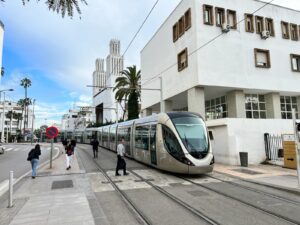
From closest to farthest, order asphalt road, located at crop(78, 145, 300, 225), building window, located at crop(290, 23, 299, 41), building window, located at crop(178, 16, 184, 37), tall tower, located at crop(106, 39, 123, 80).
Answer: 1. asphalt road, located at crop(78, 145, 300, 225)
2. building window, located at crop(178, 16, 184, 37)
3. building window, located at crop(290, 23, 299, 41)
4. tall tower, located at crop(106, 39, 123, 80)

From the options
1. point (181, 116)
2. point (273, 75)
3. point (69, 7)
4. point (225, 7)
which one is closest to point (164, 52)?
point (225, 7)

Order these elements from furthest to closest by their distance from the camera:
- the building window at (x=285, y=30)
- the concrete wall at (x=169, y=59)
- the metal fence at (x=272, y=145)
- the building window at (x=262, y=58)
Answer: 1. the building window at (x=285, y=30)
2. the building window at (x=262, y=58)
3. the concrete wall at (x=169, y=59)
4. the metal fence at (x=272, y=145)

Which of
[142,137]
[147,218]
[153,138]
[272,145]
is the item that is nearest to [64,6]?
[147,218]

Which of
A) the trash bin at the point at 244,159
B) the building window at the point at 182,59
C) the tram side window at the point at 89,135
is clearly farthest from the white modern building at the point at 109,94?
the trash bin at the point at 244,159

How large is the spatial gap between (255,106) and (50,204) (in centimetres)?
2351

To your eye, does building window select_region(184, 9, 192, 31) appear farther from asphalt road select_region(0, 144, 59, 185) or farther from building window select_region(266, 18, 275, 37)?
asphalt road select_region(0, 144, 59, 185)

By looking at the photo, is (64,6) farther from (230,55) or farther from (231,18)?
(231,18)

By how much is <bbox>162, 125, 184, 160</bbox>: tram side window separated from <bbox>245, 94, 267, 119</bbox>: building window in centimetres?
1556

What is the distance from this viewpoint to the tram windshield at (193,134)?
41.6 ft

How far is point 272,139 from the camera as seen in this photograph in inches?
754

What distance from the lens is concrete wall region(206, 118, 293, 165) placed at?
720 inches

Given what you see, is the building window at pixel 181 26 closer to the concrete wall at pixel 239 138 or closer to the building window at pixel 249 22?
the building window at pixel 249 22

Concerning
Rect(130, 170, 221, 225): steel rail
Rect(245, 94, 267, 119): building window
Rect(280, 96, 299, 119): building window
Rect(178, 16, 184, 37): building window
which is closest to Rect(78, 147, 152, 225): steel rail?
Rect(130, 170, 221, 225): steel rail

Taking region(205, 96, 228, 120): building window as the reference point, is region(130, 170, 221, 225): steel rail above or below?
below
